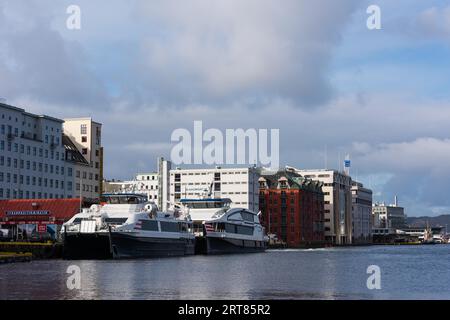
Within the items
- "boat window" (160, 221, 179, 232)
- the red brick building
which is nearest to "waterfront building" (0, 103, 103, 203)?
the red brick building

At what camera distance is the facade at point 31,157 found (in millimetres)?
154375

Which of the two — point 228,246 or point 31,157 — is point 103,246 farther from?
point 31,157

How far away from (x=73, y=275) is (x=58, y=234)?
6289 centimetres

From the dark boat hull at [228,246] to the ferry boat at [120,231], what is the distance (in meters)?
18.0

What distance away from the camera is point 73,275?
70.2 metres

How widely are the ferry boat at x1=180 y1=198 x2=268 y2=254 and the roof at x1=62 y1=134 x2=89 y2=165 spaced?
133ft

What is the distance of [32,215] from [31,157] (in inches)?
1155

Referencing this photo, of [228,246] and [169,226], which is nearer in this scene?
[169,226]

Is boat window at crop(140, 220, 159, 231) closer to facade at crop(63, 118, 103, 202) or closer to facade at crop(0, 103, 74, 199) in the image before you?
facade at crop(0, 103, 74, 199)

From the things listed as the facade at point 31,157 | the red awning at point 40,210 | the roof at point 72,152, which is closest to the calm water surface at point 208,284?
the red awning at point 40,210

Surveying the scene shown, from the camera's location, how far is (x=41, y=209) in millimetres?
135875

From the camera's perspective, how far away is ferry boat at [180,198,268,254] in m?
141

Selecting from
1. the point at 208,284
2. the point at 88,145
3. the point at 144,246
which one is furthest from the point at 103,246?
the point at 88,145
